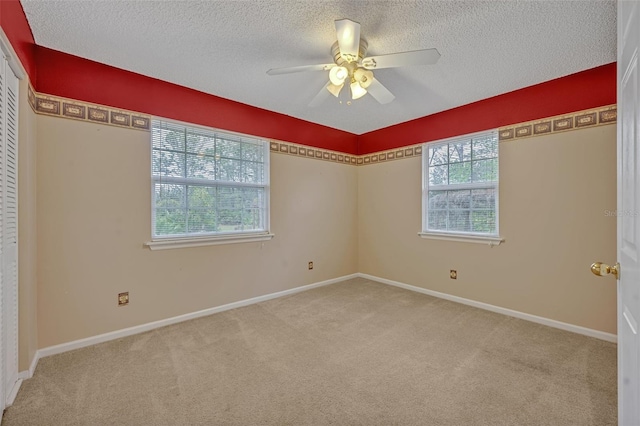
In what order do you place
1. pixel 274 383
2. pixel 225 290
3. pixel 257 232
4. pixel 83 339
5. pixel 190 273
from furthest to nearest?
1. pixel 257 232
2. pixel 225 290
3. pixel 190 273
4. pixel 83 339
5. pixel 274 383

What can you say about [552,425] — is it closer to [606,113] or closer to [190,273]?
[606,113]

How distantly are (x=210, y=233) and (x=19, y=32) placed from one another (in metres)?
2.04

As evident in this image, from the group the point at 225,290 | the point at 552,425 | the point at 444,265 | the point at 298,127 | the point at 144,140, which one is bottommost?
the point at 552,425

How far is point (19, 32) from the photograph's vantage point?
1.81 m

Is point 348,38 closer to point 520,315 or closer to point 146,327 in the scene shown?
point 146,327

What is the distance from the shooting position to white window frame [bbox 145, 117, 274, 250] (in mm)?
2734

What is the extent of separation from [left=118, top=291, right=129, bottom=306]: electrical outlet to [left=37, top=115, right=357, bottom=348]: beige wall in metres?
0.04

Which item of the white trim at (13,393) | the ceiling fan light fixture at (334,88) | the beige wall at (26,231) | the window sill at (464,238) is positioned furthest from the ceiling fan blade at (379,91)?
the white trim at (13,393)

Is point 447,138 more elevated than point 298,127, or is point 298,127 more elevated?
point 298,127

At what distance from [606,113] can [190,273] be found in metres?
4.16

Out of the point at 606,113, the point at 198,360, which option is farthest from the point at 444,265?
the point at 198,360

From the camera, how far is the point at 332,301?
11.5ft

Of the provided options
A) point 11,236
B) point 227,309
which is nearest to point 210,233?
point 227,309

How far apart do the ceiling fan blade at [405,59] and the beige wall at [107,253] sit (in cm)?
216
